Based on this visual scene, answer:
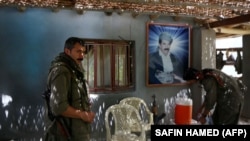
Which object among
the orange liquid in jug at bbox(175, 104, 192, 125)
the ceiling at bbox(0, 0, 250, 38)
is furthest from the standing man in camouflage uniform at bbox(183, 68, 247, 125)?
the ceiling at bbox(0, 0, 250, 38)

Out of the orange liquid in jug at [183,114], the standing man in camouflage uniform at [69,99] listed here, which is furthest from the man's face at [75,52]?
the orange liquid in jug at [183,114]

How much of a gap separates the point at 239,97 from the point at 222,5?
4.49 ft

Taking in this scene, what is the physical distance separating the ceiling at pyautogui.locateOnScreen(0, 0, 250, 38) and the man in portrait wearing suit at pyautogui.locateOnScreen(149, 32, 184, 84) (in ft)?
1.90

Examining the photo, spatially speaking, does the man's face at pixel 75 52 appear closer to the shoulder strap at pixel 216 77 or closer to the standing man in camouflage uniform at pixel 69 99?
the standing man in camouflage uniform at pixel 69 99

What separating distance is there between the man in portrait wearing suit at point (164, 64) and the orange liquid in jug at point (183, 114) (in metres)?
2.09

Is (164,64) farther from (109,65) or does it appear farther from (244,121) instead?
(244,121)

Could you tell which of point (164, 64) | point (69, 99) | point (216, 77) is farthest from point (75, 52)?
point (164, 64)

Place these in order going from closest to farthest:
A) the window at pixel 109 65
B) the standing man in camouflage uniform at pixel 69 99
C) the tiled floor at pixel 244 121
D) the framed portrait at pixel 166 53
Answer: the standing man in camouflage uniform at pixel 69 99
the window at pixel 109 65
the framed portrait at pixel 166 53
the tiled floor at pixel 244 121

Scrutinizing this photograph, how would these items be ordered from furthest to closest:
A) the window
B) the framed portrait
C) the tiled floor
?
1. the tiled floor
2. the framed portrait
3. the window

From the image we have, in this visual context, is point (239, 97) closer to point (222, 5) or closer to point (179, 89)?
point (222, 5)

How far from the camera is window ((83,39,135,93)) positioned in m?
5.06

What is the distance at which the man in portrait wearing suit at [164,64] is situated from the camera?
5.53 m

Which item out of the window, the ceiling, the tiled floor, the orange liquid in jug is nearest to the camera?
the orange liquid in jug

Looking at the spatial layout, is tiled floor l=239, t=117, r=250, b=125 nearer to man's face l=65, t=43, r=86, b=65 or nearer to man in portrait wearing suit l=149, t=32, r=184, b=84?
man in portrait wearing suit l=149, t=32, r=184, b=84
